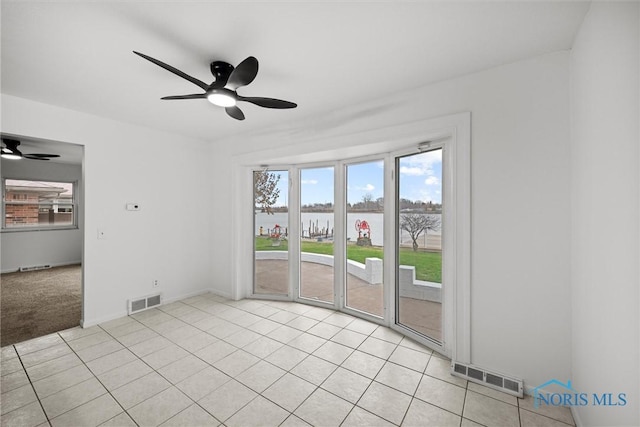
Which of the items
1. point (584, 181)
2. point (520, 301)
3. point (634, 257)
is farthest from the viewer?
point (520, 301)

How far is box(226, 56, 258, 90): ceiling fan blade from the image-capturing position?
154 centimetres

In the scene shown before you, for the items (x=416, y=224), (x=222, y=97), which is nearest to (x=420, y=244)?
(x=416, y=224)

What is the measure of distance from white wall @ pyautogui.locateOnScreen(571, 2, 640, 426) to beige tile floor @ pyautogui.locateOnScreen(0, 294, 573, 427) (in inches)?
26.4

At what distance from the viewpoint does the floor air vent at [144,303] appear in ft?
11.1

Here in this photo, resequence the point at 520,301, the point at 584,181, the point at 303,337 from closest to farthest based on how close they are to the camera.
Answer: the point at 584,181
the point at 520,301
the point at 303,337

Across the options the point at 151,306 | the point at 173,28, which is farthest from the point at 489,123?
the point at 151,306

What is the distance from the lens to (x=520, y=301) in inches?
75.4

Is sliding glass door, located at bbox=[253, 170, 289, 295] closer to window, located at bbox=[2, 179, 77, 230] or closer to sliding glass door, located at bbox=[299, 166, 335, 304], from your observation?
sliding glass door, located at bbox=[299, 166, 335, 304]

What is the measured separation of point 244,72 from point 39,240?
7574 millimetres

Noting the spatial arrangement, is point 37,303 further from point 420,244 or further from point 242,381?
point 420,244

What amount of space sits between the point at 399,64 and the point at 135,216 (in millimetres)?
3768

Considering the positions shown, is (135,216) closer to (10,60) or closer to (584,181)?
(10,60)

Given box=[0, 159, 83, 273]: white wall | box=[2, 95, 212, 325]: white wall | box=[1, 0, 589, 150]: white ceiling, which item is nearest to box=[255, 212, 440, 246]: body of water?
box=[2, 95, 212, 325]: white wall

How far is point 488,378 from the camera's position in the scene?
199cm
